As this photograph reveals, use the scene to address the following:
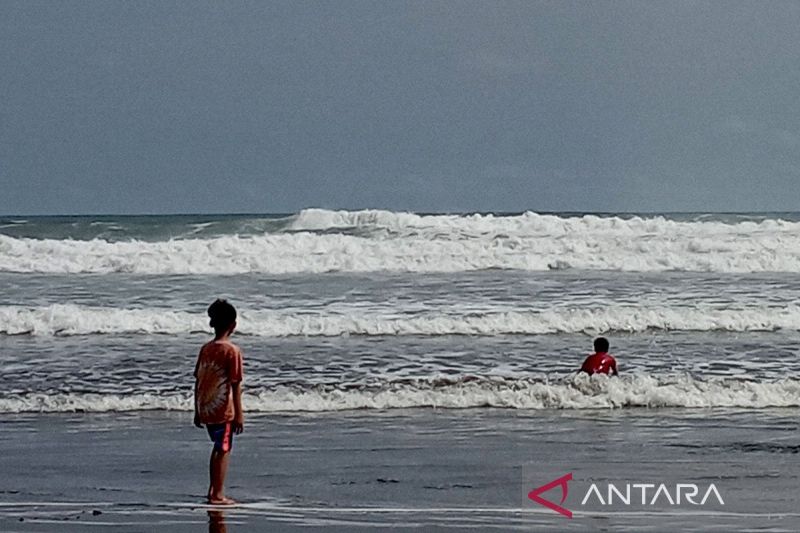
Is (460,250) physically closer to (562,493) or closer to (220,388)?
(562,493)

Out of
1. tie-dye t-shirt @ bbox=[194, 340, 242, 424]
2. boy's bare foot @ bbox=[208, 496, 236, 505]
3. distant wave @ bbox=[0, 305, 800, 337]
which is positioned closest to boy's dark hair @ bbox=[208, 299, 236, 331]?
tie-dye t-shirt @ bbox=[194, 340, 242, 424]


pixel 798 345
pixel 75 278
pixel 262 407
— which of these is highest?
pixel 75 278

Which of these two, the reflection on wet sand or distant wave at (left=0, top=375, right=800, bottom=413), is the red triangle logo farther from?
distant wave at (left=0, top=375, right=800, bottom=413)

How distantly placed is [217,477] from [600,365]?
516cm

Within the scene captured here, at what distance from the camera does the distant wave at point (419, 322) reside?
15.3m

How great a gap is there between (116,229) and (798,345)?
26.3 m

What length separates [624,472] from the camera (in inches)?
308

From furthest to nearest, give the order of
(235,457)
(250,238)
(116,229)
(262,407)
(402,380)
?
(116,229)
(250,238)
(402,380)
(262,407)
(235,457)

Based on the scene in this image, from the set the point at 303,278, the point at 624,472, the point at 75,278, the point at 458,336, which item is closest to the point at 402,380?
the point at 458,336

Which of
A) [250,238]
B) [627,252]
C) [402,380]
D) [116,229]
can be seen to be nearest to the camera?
[402,380]

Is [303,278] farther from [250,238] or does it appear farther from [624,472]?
[624,472]

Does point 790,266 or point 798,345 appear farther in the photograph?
point 790,266

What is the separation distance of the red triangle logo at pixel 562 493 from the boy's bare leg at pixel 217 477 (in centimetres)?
180

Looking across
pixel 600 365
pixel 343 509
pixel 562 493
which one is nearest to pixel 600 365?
pixel 600 365
